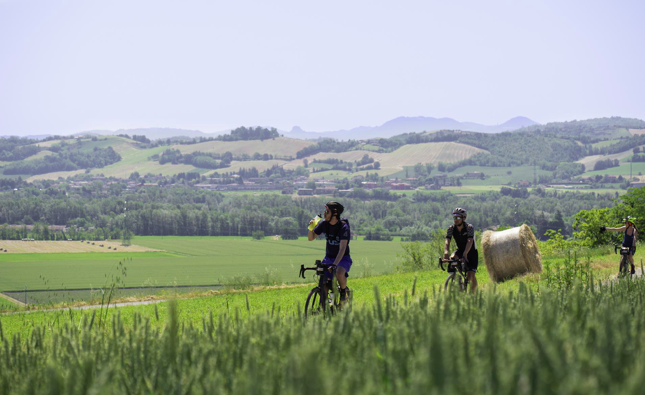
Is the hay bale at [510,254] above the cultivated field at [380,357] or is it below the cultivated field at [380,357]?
below

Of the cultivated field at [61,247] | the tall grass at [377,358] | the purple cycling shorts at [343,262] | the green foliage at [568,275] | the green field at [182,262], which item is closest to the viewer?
the tall grass at [377,358]

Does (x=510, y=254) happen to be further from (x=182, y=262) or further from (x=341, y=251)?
(x=182, y=262)

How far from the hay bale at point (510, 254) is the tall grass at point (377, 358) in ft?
55.4

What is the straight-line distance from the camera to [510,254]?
69.8ft

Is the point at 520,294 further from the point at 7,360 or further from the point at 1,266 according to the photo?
the point at 1,266

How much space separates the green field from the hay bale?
49.3 metres

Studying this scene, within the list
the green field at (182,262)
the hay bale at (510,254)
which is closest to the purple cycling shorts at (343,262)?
the hay bale at (510,254)

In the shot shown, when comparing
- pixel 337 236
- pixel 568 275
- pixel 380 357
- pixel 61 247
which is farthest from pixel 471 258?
pixel 61 247

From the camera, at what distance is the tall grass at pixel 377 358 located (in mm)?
2318

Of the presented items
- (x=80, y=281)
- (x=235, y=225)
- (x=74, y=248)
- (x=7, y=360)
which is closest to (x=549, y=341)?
(x=7, y=360)

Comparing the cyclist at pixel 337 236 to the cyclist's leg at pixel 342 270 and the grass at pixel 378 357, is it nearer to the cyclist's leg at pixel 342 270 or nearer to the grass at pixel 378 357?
the cyclist's leg at pixel 342 270

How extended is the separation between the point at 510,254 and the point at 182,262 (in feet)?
316

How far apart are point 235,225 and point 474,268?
163724 mm

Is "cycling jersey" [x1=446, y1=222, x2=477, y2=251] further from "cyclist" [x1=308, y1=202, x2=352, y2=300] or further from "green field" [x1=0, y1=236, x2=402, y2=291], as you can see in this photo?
"green field" [x1=0, y1=236, x2=402, y2=291]
